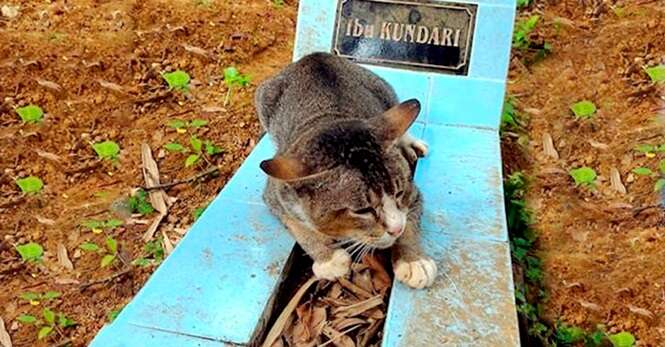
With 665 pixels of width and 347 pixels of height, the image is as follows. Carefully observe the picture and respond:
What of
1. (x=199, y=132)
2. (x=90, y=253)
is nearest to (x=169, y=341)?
(x=90, y=253)

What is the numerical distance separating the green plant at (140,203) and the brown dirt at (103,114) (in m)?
0.07

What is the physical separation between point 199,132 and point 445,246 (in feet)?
8.07

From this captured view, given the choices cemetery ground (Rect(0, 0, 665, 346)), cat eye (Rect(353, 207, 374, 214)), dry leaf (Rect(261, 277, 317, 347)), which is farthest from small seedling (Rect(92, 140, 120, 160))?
cat eye (Rect(353, 207, 374, 214))

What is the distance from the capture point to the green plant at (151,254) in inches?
157

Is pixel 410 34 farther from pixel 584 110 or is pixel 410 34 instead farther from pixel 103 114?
pixel 103 114

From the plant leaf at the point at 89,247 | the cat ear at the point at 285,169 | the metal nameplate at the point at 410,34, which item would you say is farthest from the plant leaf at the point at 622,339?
the plant leaf at the point at 89,247

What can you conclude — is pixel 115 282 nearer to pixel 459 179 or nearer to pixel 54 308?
pixel 54 308

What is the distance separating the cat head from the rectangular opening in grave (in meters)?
0.30

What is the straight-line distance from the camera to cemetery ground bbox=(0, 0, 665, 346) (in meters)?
3.69

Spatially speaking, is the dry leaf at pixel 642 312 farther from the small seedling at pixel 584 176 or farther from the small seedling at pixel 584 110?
the small seedling at pixel 584 110

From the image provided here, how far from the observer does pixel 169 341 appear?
2715 mm

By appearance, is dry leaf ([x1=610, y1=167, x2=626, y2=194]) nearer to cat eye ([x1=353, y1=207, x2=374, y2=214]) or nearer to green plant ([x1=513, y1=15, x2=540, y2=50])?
green plant ([x1=513, y1=15, x2=540, y2=50])

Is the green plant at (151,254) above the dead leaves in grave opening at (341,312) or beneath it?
beneath

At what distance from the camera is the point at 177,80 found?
546cm
